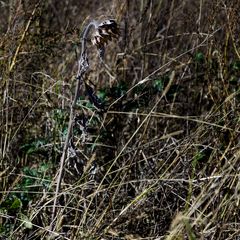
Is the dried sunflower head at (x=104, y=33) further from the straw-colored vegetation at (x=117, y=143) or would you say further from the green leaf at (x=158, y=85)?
the green leaf at (x=158, y=85)

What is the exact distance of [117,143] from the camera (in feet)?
7.69

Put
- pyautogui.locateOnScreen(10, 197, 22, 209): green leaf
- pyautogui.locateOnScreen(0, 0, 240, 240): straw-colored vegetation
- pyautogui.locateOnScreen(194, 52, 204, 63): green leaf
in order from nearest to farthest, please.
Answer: pyautogui.locateOnScreen(0, 0, 240, 240): straw-colored vegetation → pyautogui.locateOnScreen(10, 197, 22, 209): green leaf → pyautogui.locateOnScreen(194, 52, 204, 63): green leaf

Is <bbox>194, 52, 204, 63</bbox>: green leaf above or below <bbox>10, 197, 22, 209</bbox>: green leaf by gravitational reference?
above

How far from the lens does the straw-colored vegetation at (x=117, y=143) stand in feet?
6.09

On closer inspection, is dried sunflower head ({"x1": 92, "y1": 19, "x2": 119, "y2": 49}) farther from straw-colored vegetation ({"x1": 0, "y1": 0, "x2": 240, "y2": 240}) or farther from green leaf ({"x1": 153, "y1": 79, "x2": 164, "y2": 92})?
green leaf ({"x1": 153, "y1": 79, "x2": 164, "y2": 92})

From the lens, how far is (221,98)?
238 centimetres

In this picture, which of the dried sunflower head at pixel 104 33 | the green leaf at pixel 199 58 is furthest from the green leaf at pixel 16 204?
the green leaf at pixel 199 58

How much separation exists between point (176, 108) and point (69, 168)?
26.9 inches

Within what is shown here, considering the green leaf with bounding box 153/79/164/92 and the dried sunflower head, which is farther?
the green leaf with bounding box 153/79/164/92

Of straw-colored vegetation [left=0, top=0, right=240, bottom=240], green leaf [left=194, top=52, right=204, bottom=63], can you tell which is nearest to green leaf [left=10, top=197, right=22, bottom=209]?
straw-colored vegetation [left=0, top=0, right=240, bottom=240]

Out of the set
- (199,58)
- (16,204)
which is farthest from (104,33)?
(199,58)

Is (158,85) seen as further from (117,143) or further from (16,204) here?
(16,204)

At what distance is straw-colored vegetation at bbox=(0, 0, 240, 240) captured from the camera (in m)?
1.86

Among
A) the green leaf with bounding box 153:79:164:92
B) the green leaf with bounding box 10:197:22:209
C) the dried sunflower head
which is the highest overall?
the dried sunflower head
